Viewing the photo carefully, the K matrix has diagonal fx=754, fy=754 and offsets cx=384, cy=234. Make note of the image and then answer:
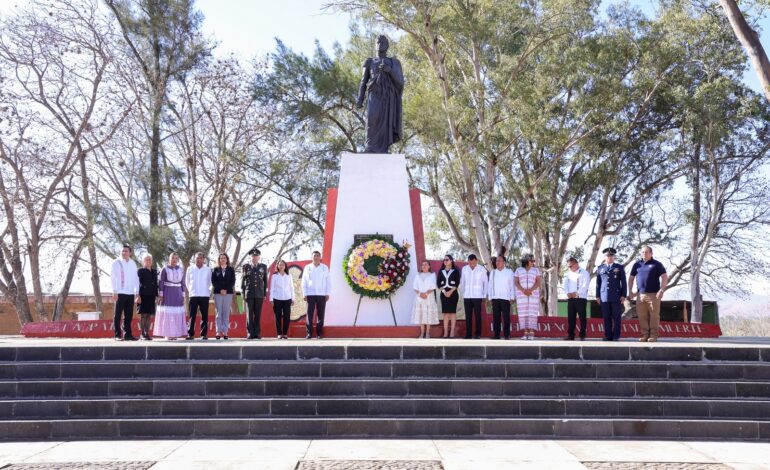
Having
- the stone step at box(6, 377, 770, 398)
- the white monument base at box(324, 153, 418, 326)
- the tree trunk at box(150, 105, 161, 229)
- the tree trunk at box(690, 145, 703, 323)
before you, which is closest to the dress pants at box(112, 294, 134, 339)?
the white monument base at box(324, 153, 418, 326)

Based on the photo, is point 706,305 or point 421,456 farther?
point 706,305

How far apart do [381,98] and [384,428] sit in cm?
730

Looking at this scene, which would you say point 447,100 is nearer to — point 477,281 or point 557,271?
point 557,271

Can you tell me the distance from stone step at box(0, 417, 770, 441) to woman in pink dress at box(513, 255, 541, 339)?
185 inches

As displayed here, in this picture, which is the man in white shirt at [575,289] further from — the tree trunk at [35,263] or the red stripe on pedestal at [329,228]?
the tree trunk at [35,263]

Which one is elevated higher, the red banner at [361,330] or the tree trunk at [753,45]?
the tree trunk at [753,45]

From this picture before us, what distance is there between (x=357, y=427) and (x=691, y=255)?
62.0 ft

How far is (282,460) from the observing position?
573 centimetres

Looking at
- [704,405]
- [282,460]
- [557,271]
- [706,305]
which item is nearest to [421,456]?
[282,460]

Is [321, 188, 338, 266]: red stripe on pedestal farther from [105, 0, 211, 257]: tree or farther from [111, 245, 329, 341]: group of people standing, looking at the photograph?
[105, 0, 211, 257]: tree

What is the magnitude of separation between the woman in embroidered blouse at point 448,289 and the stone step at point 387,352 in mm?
3221

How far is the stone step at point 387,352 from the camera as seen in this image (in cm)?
814

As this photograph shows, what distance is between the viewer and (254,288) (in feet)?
37.0

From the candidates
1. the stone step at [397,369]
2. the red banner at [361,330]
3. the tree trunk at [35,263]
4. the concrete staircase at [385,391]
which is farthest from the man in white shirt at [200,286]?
the tree trunk at [35,263]
